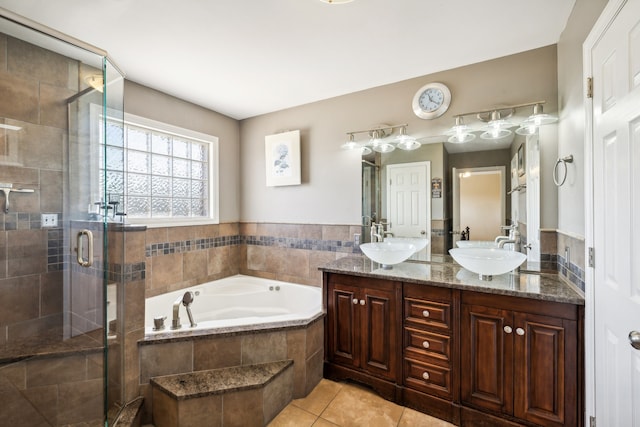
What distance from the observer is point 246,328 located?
75.2 inches

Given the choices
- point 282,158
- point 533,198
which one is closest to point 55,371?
point 282,158

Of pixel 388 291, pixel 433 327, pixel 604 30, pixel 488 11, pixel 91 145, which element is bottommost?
pixel 433 327

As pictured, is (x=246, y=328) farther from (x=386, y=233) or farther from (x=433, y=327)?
(x=386, y=233)

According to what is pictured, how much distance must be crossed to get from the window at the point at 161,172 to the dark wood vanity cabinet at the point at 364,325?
178 centimetres

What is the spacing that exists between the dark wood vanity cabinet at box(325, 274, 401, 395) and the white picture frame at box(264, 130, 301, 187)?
1298 mm

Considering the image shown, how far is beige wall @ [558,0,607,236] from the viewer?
1.44 metres


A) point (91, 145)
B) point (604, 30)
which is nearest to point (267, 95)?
point (91, 145)

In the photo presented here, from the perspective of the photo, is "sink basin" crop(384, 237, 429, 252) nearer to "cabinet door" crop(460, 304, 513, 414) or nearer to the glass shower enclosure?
"cabinet door" crop(460, 304, 513, 414)

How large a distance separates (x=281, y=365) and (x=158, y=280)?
1.51m

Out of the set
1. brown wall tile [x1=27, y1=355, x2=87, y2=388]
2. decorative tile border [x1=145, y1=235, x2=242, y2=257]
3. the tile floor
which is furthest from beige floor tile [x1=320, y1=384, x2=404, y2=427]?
decorative tile border [x1=145, y1=235, x2=242, y2=257]

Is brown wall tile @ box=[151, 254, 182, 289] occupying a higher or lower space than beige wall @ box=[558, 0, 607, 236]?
lower

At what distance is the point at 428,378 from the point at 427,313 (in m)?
0.42

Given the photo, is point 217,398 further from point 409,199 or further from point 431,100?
point 431,100

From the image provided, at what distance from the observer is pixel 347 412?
72.3 inches
